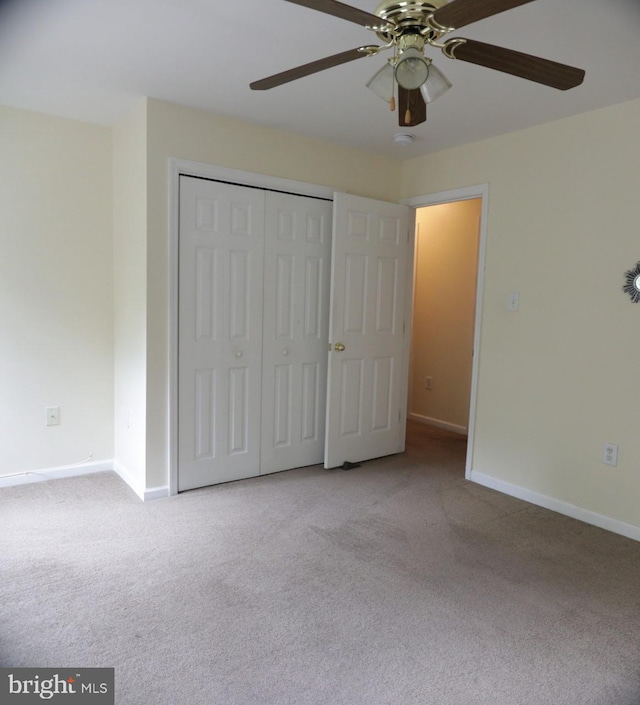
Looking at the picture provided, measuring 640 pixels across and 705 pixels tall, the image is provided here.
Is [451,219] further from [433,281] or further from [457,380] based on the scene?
[457,380]

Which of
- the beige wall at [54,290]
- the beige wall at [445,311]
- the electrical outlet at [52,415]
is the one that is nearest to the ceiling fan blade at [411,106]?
the beige wall at [54,290]

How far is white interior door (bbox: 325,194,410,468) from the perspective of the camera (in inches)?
151

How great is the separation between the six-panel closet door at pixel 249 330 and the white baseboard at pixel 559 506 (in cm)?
122

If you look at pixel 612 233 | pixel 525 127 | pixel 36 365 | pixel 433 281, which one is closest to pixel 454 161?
pixel 525 127

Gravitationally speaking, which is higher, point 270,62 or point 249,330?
point 270,62

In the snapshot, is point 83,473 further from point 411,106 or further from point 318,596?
point 411,106

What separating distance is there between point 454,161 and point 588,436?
2068 millimetres

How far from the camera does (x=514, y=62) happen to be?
5.45ft

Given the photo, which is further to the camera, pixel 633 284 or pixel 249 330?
pixel 249 330

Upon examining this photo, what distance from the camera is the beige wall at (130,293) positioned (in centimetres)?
316

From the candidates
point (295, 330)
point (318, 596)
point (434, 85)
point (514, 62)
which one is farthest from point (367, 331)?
point (514, 62)

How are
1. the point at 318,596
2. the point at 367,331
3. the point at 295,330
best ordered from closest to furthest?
1. the point at 318,596
2. the point at 295,330
3. the point at 367,331

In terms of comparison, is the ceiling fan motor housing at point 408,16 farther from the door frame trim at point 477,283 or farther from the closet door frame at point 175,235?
the door frame trim at point 477,283

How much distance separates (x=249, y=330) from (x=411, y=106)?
6.59ft
